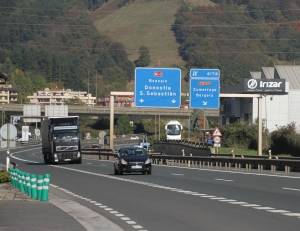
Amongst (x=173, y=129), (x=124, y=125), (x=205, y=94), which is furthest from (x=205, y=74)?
(x=124, y=125)

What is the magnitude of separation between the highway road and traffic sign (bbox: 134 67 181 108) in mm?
24531

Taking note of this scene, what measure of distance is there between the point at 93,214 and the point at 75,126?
39556 millimetres

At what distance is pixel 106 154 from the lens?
70750 mm

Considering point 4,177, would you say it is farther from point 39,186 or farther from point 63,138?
A: point 63,138

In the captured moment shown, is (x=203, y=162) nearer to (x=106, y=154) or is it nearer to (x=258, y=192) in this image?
(x=106, y=154)

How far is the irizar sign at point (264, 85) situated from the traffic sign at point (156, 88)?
3535 cm

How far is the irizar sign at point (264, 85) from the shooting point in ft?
293

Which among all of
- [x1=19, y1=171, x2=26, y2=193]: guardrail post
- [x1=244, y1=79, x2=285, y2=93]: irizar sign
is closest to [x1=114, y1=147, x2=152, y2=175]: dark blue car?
[x1=19, y1=171, x2=26, y2=193]: guardrail post

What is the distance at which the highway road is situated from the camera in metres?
15.8

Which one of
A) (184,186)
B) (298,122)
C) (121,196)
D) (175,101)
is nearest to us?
(121,196)

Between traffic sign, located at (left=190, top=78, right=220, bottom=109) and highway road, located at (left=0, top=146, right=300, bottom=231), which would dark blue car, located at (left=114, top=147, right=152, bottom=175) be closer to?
highway road, located at (left=0, top=146, right=300, bottom=231)

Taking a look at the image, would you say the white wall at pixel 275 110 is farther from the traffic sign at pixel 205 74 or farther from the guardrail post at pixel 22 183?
the guardrail post at pixel 22 183

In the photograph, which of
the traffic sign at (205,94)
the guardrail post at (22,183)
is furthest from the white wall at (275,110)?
the guardrail post at (22,183)

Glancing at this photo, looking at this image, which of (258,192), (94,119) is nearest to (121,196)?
(258,192)
